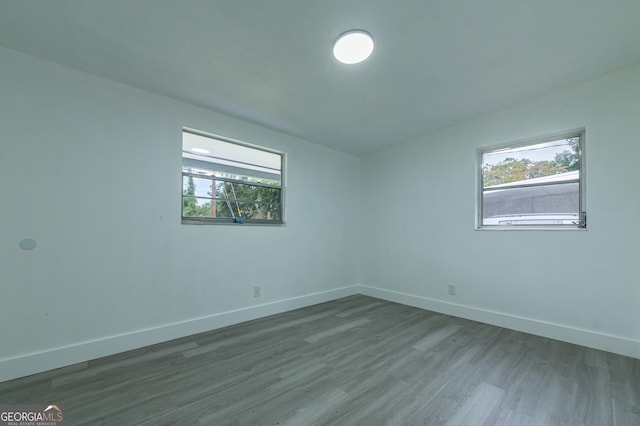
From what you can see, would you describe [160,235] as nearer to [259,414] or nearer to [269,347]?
[269,347]

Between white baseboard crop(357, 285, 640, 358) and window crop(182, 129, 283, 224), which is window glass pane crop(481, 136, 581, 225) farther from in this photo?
window crop(182, 129, 283, 224)

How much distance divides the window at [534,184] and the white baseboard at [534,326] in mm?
1016

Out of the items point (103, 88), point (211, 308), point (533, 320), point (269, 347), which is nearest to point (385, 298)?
point (533, 320)

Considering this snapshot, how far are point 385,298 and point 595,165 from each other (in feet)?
9.67

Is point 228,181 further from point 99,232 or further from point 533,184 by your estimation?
point 533,184

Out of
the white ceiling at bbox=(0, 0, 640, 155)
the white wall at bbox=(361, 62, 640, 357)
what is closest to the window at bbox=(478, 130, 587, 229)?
the white wall at bbox=(361, 62, 640, 357)

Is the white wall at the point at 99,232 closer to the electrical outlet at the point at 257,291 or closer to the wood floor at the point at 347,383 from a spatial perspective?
the electrical outlet at the point at 257,291

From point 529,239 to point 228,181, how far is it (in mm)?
3482

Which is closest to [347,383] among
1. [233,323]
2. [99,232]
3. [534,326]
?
[233,323]

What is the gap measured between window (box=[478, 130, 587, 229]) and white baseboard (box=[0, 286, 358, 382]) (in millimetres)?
2929

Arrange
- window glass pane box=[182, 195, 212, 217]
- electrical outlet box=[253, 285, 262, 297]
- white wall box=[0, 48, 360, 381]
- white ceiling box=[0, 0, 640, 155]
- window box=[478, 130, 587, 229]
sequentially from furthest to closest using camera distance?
electrical outlet box=[253, 285, 262, 297], window glass pane box=[182, 195, 212, 217], window box=[478, 130, 587, 229], white wall box=[0, 48, 360, 381], white ceiling box=[0, 0, 640, 155]

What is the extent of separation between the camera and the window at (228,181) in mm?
2938
